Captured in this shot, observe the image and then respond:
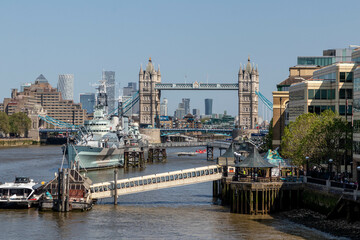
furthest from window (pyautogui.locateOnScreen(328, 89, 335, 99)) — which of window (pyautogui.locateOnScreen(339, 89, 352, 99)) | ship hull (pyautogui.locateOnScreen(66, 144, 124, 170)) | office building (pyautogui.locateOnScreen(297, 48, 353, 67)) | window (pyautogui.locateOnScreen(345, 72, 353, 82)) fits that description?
ship hull (pyautogui.locateOnScreen(66, 144, 124, 170))

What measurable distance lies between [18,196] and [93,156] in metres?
44.0

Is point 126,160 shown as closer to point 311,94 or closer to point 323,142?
point 311,94

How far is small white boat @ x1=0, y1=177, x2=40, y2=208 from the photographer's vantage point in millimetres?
48281

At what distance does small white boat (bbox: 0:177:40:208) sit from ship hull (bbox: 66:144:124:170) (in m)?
36.9

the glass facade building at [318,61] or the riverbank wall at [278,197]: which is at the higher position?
the glass facade building at [318,61]

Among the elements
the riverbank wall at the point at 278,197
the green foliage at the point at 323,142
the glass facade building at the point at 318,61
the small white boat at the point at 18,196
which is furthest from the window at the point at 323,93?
the glass facade building at the point at 318,61

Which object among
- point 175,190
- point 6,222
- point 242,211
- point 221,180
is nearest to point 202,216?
point 242,211

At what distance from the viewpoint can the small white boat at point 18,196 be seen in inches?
1901

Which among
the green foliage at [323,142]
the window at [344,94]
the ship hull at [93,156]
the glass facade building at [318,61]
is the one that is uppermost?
the glass facade building at [318,61]

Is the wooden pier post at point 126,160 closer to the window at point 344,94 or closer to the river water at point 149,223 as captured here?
the river water at point 149,223

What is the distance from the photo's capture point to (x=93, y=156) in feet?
305

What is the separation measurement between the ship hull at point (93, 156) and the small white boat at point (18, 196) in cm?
3695

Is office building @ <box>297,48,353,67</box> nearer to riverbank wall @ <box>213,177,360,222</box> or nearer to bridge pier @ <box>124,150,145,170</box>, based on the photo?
bridge pier @ <box>124,150,145,170</box>

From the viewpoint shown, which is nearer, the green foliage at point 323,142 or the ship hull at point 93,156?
the green foliage at point 323,142
